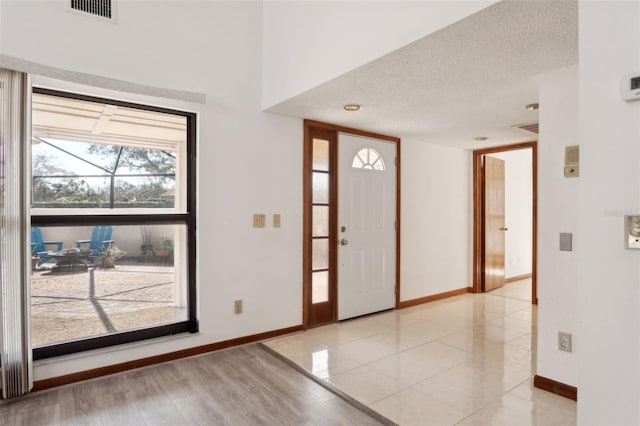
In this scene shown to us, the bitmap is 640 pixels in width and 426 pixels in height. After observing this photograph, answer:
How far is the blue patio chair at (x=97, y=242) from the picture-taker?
9.10 feet

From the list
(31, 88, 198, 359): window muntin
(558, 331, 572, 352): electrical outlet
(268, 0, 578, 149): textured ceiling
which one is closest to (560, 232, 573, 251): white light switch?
(558, 331, 572, 352): electrical outlet

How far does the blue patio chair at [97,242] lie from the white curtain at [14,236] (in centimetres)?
38

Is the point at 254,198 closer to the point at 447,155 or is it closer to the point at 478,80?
the point at 478,80

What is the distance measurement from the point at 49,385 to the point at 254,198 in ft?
6.60

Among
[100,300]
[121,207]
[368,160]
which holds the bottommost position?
[100,300]

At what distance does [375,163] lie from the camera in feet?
14.7

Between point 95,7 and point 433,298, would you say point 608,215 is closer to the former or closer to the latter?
point 95,7

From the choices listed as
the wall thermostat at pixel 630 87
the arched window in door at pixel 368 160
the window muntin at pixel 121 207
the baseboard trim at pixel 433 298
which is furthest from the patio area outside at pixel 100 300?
the wall thermostat at pixel 630 87

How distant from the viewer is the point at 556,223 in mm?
2568

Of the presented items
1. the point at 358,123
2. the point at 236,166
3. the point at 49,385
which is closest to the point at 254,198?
the point at 236,166

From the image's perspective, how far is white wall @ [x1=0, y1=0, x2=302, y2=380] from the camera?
260 centimetres

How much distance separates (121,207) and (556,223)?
3144mm

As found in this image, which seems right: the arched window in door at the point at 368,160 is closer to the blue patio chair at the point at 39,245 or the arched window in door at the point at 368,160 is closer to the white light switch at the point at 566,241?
the white light switch at the point at 566,241

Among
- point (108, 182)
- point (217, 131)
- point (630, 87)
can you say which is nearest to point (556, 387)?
point (630, 87)
